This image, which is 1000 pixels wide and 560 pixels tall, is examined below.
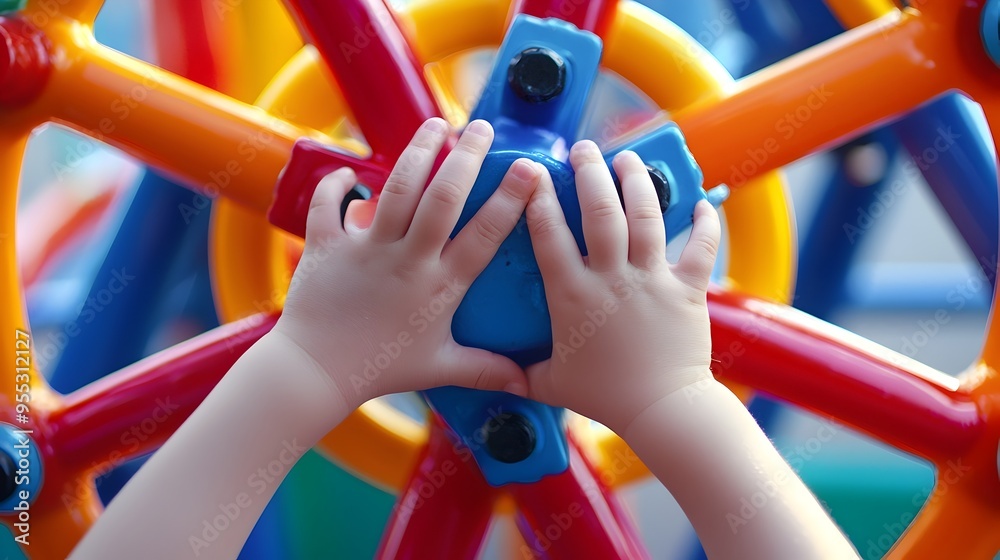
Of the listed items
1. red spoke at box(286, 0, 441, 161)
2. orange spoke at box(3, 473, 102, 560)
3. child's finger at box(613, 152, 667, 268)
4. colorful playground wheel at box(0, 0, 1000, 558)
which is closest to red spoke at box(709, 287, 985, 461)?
colorful playground wheel at box(0, 0, 1000, 558)

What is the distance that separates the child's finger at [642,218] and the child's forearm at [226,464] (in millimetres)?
172

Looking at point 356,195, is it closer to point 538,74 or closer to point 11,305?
point 538,74

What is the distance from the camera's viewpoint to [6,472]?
1.60 ft

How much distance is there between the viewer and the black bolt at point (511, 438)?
17.3 inches

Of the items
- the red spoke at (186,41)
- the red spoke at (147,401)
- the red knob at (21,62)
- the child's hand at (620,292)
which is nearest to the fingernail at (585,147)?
the child's hand at (620,292)

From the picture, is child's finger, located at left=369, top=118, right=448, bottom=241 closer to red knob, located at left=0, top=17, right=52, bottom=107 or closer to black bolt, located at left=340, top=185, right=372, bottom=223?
black bolt, located at left=340, top=185, right=372, bottom=223

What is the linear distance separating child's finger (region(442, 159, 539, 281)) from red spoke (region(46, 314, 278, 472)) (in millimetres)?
168

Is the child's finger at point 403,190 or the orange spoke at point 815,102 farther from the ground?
the orange spoke at point 815,102

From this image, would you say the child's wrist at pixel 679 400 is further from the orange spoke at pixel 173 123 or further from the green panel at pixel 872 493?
the green panel at pixel 872 493

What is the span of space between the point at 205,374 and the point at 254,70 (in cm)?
37

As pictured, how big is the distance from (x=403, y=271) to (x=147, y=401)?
0.22 metres

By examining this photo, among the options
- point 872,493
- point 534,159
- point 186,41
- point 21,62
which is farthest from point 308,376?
point 872,493

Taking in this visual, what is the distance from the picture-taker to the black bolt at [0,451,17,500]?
1.60 ft

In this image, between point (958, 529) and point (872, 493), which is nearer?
point (958, 529)
